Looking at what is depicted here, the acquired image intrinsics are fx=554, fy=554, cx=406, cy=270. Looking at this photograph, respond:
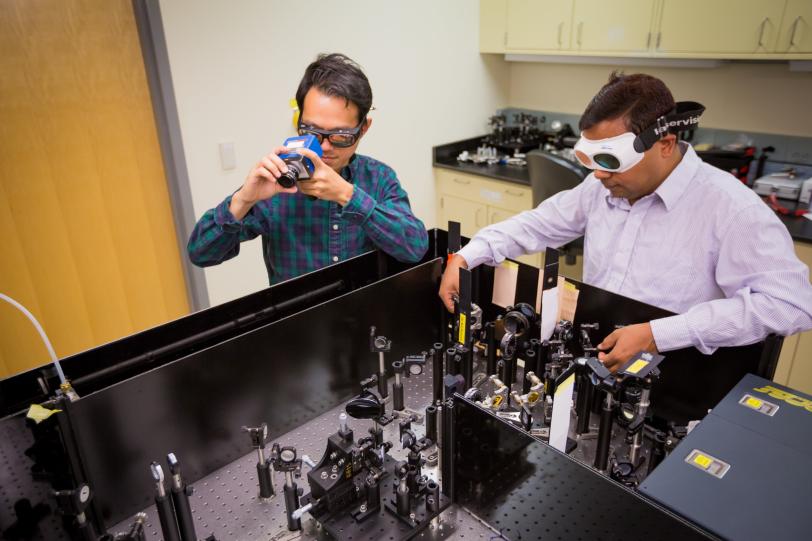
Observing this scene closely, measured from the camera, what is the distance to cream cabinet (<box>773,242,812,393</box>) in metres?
2.47

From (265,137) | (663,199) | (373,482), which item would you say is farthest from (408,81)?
(373,482)

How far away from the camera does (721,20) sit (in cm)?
275

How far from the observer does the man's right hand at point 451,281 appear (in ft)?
4.90

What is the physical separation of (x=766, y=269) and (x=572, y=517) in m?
0.87

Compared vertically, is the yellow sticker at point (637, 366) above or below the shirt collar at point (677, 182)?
below

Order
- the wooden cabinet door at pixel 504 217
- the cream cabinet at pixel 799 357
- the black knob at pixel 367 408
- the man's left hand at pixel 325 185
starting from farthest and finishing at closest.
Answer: the wooden cabinet door at pixel 504 217, the cream cabinet at pixel 799 357, the man's left hand at pixel 325 185, the black knob at pixel 367 408

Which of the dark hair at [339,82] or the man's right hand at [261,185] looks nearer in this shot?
the man's right hand at [261,185]

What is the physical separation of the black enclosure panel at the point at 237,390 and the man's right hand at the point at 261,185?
35cm

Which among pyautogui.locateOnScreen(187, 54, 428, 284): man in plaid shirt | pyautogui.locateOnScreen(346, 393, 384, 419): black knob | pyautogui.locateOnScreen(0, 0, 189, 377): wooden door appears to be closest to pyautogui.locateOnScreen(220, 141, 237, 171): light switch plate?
pyautogui.locateOnScreen(0, 0, 189, 377): wooden door

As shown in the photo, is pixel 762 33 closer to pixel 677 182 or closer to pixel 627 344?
pixel 677 182

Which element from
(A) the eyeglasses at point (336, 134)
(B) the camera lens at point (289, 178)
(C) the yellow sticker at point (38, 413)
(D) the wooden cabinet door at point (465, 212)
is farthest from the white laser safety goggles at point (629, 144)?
(D) the wooden cabinet door at point (465, 212)

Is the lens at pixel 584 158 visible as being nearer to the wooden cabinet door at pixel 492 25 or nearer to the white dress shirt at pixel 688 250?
the white dress shirt at pixel 688 250

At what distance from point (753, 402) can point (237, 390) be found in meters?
1.03

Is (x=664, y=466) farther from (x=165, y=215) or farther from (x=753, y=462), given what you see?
(x=165, y=215)
